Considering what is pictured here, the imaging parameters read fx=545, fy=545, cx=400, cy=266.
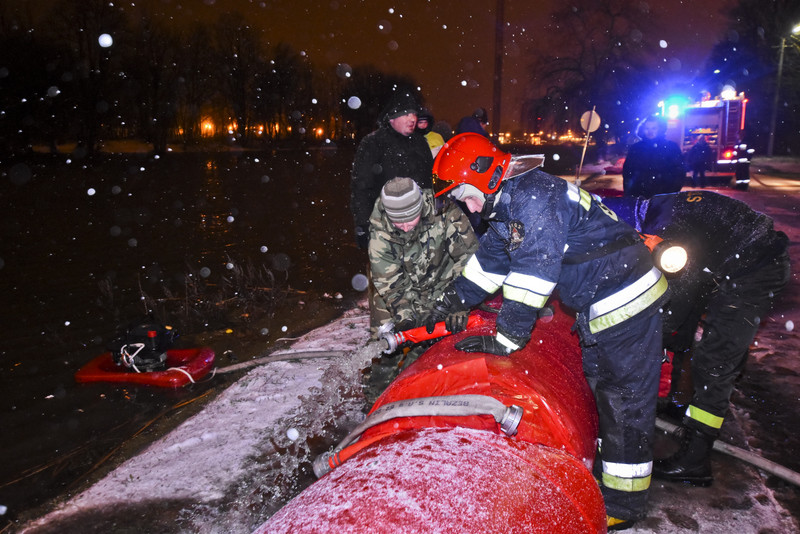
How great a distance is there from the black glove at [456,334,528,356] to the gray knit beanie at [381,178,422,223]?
1053 mm

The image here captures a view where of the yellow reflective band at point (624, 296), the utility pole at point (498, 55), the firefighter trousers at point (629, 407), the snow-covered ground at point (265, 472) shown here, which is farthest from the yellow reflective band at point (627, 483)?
the utility pole at point (498, 55)

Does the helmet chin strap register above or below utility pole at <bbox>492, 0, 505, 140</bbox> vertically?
below

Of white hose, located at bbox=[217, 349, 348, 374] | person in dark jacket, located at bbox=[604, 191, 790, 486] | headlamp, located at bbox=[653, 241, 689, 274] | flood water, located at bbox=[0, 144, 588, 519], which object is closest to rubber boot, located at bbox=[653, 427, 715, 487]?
person in dark jacket, located at bbox=[604, 191, 790, 486]

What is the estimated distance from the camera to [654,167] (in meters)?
5.17

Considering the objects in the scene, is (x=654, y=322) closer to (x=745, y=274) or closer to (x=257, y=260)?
(x=745, y=274)

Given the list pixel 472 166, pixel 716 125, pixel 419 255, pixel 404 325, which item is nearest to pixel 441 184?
pixel 472 166

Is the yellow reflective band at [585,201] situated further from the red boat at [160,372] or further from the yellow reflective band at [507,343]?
the red boat at [160,372]

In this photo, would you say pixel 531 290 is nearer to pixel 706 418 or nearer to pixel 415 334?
pixel 415 334

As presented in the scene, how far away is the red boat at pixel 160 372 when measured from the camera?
4391 mm

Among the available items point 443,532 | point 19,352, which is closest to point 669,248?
point 443,532

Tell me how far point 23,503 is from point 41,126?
3656cm

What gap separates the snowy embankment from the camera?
280cm

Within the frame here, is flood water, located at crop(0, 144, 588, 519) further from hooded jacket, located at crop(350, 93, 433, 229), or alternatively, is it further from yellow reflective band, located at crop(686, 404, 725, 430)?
yellow reflective band, located at crop(686, 404, 725, 430)

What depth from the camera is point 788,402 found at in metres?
3.89
